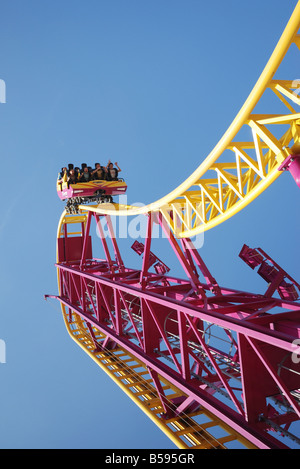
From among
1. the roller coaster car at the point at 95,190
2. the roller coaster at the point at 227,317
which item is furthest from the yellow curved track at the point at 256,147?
the roller coaster car at the point at 95,190

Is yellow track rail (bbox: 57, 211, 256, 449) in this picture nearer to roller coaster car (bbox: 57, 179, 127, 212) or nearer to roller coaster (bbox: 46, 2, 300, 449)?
roller coaster (bbox: 46, 2, 300, 449)

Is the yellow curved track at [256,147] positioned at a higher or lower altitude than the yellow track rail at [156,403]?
higher

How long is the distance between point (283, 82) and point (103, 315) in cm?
1092

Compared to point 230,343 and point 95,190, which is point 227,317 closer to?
point 230,343

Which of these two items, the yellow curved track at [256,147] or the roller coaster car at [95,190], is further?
the roller coaster car at [95,190]

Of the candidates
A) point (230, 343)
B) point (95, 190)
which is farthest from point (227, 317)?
point (95, 190)

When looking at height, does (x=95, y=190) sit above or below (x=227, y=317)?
above

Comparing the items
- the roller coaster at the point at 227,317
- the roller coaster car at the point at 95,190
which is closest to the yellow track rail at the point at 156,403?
the roller coaster at the point at 227,317

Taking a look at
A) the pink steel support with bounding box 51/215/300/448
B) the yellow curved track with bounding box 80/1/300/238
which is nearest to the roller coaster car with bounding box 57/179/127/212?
the pink steel support with bounding box 51/215/300/448

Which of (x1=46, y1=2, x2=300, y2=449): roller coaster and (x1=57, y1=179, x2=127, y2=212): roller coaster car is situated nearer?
(x1=46, y1=2, x2=300, y2=449): roller coaster

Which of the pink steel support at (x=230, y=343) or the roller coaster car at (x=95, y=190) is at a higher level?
the roller coaster car at (x=95, y=190)

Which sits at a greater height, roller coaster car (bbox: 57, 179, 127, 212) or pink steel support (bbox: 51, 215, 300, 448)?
roller coaster car (bbox: 57, 179, 127, 212)

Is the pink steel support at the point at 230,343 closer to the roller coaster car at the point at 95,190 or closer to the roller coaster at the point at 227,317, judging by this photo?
the roller coaster at the point at 227,317

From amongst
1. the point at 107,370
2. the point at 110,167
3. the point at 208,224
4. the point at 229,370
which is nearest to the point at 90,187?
the point at 110,167
